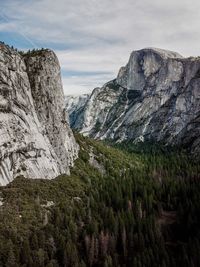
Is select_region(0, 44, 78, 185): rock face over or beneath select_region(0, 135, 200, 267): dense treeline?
over

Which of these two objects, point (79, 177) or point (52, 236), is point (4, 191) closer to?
point (52, 236)

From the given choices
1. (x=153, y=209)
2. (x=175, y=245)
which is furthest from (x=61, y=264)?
(x=153, y=209)

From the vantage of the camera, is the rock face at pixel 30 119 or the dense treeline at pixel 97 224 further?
the rock face at pixel 30 119

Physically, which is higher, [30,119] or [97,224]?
[30,119]

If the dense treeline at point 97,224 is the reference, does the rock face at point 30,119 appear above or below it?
above

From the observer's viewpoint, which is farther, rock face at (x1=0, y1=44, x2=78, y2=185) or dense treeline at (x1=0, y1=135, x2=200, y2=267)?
rock face at (x1=0, y1=44, x2=78, y2=185)
